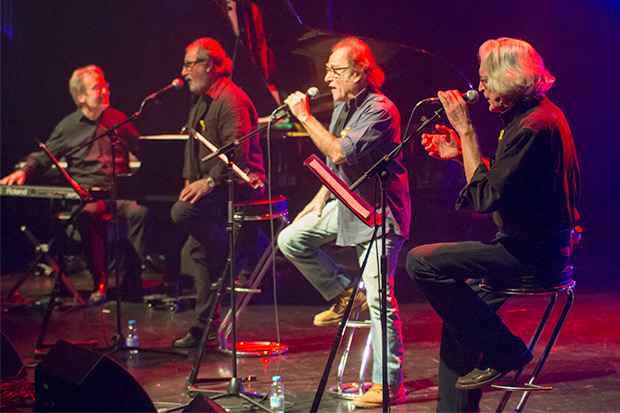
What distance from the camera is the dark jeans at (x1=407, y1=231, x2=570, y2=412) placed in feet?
9.27

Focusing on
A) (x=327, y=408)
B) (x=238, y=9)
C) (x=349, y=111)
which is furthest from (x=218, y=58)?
(x=327, y=408)

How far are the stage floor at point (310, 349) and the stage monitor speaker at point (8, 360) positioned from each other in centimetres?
21

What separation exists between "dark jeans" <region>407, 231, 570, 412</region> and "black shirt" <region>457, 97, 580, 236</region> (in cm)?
9

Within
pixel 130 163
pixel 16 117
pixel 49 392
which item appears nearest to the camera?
pixel 49 392

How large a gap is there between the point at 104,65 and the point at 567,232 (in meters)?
6.99

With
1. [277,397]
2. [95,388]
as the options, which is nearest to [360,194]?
[277,397]

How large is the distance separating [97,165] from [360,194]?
353cm

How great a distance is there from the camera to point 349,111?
394 centimetres

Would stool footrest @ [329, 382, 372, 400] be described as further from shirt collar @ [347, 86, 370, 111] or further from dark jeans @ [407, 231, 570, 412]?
shirt collar @ [347, 86, 370, 111]

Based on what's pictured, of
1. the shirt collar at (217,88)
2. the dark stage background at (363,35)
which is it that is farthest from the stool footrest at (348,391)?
the dark stage background at (363,35)

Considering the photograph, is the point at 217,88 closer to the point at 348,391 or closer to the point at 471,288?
the point at 348,391

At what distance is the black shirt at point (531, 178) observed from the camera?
2764 mm

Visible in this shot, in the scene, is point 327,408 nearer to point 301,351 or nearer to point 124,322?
point 301,351

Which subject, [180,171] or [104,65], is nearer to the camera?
[180,171]
